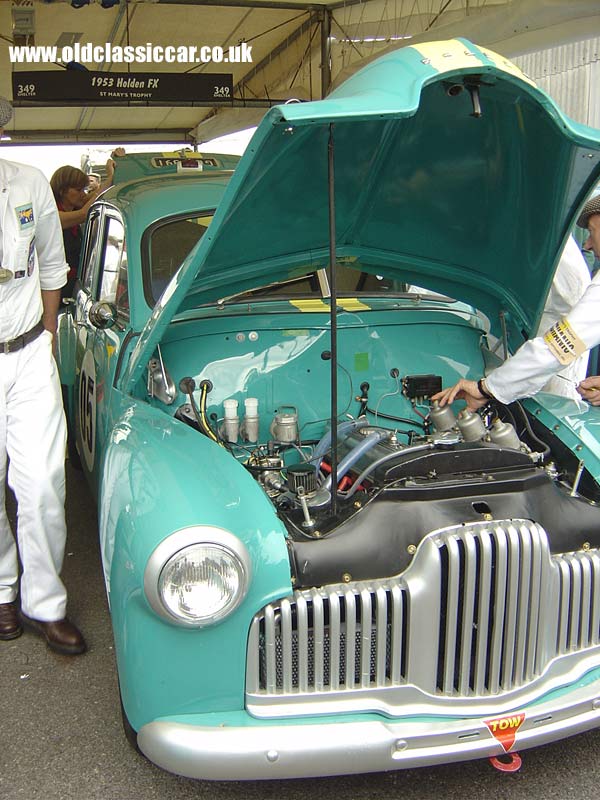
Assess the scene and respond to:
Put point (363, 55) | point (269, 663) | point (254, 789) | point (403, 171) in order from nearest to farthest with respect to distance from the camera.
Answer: point (269, 663), point (254, 789), point (403, 171), point (363, 55)

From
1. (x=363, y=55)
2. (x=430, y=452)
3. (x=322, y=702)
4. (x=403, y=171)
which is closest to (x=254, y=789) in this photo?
(x=322, y=702)

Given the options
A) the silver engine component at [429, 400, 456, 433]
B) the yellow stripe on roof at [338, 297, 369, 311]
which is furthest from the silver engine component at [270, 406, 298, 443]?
the yellow stripe on roof at [338, 297, 369, 311]

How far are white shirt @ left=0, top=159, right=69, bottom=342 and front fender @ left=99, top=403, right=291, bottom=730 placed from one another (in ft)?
4.23

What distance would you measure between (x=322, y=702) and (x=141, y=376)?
5.04 ft

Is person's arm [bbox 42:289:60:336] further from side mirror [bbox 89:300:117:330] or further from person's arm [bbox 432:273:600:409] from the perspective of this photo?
person's arm [bbox 432:273:600:409]

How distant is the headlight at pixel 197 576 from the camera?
1.94 meters

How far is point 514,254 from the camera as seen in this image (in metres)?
3.12

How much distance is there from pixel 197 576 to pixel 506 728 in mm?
890

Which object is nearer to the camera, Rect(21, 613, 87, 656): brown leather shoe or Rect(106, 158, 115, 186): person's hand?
Rect(21, 613, 87, 656): brown leather shoe

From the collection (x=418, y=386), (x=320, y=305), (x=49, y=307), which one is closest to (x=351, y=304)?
(x=320, y=305)

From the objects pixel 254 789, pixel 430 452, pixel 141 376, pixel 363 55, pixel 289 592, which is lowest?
pixel 254 789

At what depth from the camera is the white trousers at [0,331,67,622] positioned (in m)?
3.17

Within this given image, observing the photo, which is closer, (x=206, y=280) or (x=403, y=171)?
(x=403, y=171)

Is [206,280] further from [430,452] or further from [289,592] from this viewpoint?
[289,592]
